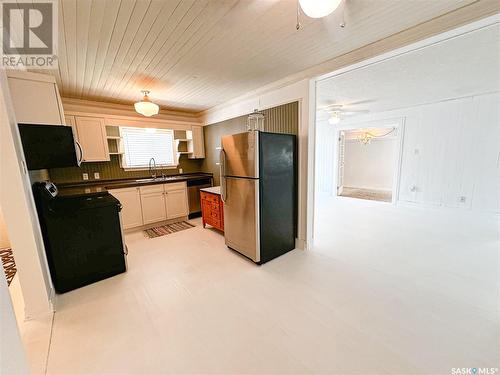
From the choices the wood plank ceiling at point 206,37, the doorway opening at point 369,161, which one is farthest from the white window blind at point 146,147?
the doorway opening at point 369,161

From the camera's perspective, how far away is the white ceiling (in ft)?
7.46

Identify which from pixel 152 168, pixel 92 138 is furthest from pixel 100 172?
pixel 152 168

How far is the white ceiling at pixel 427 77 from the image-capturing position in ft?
7.46

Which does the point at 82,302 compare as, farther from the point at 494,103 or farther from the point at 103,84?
the point at 494,103

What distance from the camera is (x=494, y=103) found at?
13.1ft

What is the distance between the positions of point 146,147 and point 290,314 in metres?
4.30

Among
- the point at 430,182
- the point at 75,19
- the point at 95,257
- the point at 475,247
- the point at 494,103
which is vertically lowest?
the point at 475,247

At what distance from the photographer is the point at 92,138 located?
364 centimetres

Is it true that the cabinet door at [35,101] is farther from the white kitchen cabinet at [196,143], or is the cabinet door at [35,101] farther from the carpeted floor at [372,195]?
the carpeted floor at [372,195]

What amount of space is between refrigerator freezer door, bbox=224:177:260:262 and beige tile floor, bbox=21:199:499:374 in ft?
0.66

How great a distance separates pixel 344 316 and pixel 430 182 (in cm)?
Result: 492

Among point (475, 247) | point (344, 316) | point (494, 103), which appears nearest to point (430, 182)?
point (494, 103)

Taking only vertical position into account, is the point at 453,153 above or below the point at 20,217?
above

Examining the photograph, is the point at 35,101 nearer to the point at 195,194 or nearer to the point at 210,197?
the point at 210,197
